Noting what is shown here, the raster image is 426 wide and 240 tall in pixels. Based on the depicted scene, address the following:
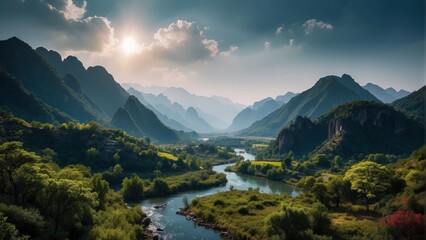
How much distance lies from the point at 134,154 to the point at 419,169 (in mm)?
140245

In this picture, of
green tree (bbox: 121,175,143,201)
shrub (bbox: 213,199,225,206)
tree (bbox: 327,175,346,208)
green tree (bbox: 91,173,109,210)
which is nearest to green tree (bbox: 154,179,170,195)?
green tree (bbox: 121,175,143,201)

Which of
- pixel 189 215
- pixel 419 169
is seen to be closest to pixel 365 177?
pixel 419 169

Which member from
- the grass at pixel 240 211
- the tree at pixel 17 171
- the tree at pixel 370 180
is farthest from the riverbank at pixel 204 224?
the tree at pixel 17 171

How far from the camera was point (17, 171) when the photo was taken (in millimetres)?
53844

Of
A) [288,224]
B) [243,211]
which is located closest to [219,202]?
[243,211]

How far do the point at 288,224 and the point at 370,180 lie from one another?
32.4m

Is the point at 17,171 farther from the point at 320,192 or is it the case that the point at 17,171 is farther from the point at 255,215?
the point at 320,192

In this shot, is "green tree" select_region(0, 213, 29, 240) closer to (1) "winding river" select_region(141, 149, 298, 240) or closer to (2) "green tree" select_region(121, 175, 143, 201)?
(1) "winding river" select_region(141, 149, 298, 240)

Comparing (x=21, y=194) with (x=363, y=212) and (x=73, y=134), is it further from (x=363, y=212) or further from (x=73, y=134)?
(x=73, y=134)

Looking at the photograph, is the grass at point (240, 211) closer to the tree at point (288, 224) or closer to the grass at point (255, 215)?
the grass at point (255, 215)

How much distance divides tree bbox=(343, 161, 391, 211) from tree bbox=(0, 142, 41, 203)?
73586 mm

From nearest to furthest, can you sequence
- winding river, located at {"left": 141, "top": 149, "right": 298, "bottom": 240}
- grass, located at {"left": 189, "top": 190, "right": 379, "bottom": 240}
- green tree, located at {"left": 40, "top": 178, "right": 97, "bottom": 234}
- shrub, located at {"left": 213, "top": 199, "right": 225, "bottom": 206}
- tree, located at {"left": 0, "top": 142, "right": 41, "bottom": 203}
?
green tree, located at {"left": 40, "top": 178, "right": 97, "bottom": 234}
tree, located at {"left": 0, "top": 142, "right": 41, "bottom": 203}
grass, located at {"left": 189, "top": 190, "right": 379, "bottom": 240}
winding river, located at {"left": 141, "top": 149, "right": 298, "bottom": 240}
shrub, located at {"left": 213, "top": 199, "right": 225, "bottom": 206}

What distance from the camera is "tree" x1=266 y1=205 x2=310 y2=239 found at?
60.2 metres

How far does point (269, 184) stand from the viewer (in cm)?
15750
